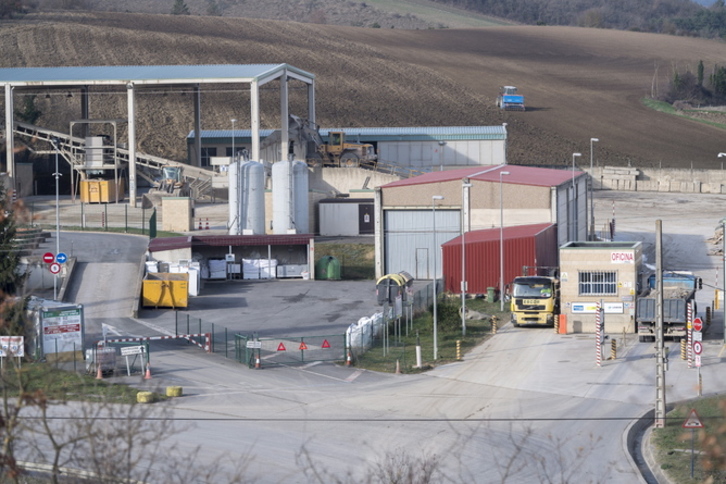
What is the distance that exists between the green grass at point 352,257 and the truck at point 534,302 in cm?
1454

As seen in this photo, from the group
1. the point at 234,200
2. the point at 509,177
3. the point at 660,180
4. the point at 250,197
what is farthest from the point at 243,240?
the point at 660,180

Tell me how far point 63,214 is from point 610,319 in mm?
39941

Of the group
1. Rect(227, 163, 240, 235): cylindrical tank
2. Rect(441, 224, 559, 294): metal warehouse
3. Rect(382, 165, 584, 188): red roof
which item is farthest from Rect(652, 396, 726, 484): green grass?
Rect(227, 163, 240, 235): cylindrical tank

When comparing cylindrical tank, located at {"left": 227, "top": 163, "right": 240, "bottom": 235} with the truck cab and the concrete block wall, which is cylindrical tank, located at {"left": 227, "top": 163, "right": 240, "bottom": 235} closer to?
the truck cab

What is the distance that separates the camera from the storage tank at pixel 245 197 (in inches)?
2249

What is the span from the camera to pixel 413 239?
169 ft

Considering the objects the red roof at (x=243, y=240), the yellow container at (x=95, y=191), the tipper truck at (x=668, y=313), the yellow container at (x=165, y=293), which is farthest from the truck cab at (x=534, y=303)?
the yellow container at (x=95, y=191)

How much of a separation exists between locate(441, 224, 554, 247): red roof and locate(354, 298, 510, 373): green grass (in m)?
3.77

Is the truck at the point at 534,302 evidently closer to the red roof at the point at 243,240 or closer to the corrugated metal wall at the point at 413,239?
the corrugated metal wall at the point at 413,239

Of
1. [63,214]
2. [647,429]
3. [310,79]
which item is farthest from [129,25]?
[647,429]

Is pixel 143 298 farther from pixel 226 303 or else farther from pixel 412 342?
pixel 412 342

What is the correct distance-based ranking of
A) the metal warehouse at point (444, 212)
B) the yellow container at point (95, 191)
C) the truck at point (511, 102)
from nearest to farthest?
the metal warehouse at point (444, 212) → the yellow container at point (95, 191) → the truck at point (511, 102)

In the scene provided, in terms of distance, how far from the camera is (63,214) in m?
66.2

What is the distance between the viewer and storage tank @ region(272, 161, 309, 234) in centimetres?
5794
